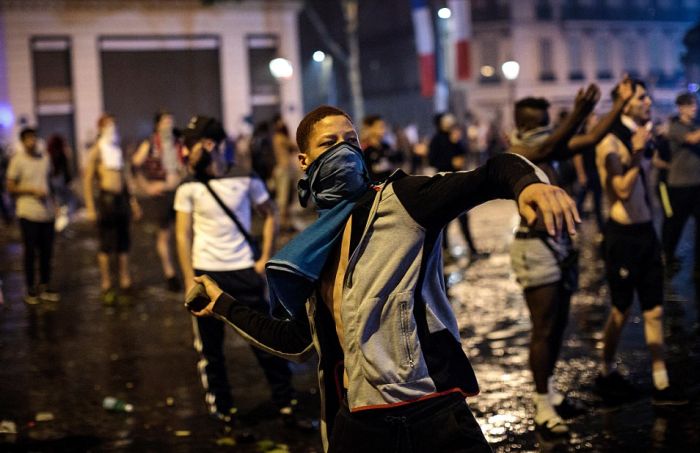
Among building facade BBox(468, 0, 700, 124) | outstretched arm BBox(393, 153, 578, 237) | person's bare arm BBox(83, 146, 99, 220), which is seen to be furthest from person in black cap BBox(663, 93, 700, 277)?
building facade BBox(468, 0, 700, 124)

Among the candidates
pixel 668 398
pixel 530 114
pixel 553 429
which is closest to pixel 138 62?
pixel 530 114

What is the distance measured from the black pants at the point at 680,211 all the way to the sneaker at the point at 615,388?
4.76m

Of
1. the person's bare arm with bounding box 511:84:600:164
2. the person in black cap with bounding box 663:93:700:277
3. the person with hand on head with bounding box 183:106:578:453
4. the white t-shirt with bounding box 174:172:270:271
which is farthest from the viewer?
the person in black cap with bounding box 663:93:700:277

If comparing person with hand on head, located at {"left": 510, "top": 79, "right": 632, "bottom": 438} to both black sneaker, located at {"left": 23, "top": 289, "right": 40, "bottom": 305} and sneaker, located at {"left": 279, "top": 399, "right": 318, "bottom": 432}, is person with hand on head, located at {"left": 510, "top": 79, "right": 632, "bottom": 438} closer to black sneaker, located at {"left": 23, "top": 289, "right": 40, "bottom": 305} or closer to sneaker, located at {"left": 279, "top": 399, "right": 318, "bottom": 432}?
sneaker, located at {"left": 279, "top": 399, "right": 318, "bottom": 432}

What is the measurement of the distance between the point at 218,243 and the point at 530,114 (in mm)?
2238

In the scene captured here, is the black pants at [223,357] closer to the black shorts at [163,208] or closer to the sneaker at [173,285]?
the sneaker at [173,285]

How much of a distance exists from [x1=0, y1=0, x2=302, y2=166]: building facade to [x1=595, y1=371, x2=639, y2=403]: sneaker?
111 ft

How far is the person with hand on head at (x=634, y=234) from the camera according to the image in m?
6.64

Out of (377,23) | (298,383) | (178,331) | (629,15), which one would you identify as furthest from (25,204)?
(629,15)

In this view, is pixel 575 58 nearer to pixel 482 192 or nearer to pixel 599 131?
pixel 599 131

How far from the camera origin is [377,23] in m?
68.9

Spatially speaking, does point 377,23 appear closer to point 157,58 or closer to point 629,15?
point 629,15

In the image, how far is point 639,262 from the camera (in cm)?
675

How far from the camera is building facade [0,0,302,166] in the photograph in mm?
40250
